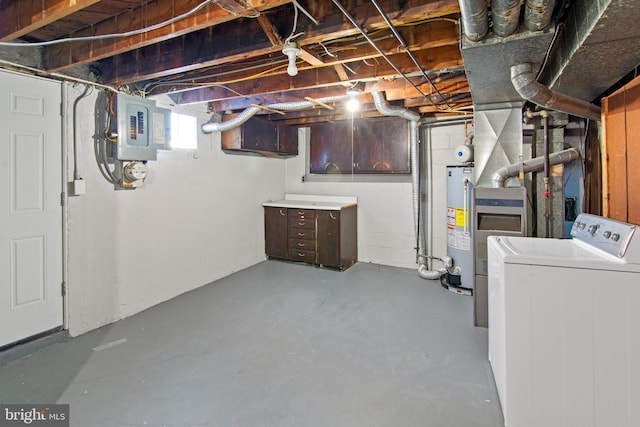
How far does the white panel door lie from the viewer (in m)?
2.44

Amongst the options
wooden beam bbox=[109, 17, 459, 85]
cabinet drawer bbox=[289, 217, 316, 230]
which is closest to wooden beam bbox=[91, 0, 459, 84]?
wooden beam bbox=[109, 17, 459, 85]

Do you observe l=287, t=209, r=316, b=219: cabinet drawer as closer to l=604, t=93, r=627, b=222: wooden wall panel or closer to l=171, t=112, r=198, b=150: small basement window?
l=171, t=112, r=198, b=150: small basement window

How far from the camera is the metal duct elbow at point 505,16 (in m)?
1.39

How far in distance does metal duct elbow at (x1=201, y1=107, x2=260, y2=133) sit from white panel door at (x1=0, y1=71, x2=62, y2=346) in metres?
1.57

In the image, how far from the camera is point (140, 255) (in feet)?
10.9

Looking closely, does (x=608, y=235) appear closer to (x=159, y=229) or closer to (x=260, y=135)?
(x=159, y=229)

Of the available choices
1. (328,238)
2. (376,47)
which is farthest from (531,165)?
(328,238)

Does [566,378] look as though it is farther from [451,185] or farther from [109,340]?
[109,340]

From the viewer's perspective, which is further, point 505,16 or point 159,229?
point 159,229

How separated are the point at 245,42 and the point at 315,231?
2.97 metres

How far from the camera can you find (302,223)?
16.0ft

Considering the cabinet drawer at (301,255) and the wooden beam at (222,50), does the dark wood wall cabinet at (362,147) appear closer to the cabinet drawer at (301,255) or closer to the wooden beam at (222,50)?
the cabinet drawer at (301,255)

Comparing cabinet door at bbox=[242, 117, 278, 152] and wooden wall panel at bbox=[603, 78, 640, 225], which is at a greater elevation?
cabinet door at bbox=[242, 117, 278, 152]

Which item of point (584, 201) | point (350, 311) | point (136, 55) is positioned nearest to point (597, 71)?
point (584, 201)
